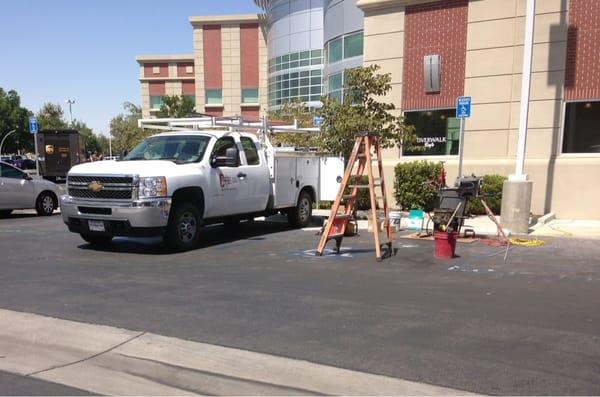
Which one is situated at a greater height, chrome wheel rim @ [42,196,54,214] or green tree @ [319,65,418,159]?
green tree @ [319,65,418,159]

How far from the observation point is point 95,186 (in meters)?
8.72

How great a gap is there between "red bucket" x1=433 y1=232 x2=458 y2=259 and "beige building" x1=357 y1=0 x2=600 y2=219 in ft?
22.4

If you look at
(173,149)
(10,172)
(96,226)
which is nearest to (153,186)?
(96,226)

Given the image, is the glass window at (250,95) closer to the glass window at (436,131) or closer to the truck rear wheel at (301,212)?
the glass window at (436,131)

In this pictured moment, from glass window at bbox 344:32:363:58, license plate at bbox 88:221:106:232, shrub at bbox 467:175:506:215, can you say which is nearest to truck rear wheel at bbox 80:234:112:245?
license plate at bbox 88:221:106:232

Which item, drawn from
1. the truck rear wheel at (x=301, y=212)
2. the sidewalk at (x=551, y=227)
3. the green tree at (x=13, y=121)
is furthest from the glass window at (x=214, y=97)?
the truck rear wheel at (x=301, y=212)

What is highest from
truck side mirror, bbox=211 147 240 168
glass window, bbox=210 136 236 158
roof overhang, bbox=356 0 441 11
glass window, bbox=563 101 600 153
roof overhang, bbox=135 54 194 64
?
roof overhang, bbox=135 54 194 64

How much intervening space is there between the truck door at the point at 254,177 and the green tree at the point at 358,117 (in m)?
2.75

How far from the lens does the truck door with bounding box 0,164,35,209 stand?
1428 centimetres

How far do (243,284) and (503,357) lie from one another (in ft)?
11.3

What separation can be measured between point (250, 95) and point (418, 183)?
45221 mm

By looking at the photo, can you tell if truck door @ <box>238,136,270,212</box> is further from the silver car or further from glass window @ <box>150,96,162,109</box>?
glass window @ <box>150,96,162,109</box>

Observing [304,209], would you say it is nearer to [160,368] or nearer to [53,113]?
[160,368]

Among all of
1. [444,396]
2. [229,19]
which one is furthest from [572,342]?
[229,19]
